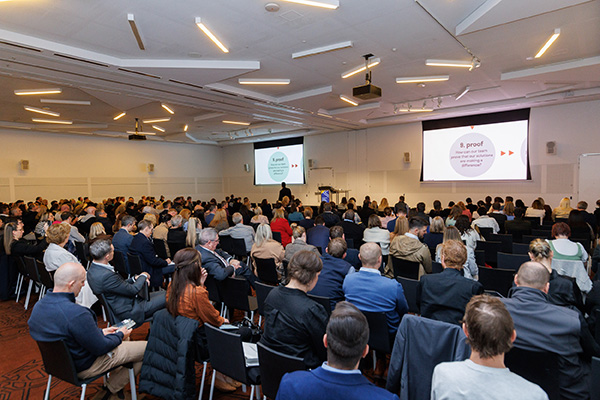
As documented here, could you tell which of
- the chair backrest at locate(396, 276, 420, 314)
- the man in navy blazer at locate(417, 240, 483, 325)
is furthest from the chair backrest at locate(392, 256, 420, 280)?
the man in navy blazer at locate(417, 240, 483, 325)

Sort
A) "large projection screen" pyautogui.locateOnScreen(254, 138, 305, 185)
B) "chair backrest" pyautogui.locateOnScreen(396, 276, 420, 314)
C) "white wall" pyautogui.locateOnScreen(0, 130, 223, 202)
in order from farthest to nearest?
"large projection screen" pyautogui.locateOnScreen(254, 138, 305, 185) < "white wall" pyautogui.locateOnScreen(0, 130, 223, 202) < "chair backrest" pyautogui.locateOnScreen(396, 276, 420, 314)

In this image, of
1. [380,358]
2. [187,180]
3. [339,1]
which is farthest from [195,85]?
[187,180]

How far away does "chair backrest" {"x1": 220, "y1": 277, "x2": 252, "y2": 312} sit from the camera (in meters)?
3.75

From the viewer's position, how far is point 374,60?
6.80m

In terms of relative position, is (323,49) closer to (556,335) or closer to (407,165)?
(556,335)

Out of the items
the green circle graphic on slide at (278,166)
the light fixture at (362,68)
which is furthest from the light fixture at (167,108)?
the green circle graphic on slide at (278,166)

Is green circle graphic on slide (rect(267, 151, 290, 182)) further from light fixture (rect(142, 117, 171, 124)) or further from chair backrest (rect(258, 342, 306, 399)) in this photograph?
chair backrest (rect(258, 342, 306, 399))

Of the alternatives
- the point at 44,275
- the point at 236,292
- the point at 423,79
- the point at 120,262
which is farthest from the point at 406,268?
the point at 423,79

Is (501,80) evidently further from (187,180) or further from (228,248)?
(187,180)

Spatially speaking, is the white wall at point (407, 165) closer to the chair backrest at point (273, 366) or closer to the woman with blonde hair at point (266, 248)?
the woman with blonde hair at point (266, 248)

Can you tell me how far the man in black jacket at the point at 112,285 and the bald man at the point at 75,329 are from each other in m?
0.73

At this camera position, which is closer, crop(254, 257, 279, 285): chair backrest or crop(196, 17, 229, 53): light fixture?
crop(254, 257, 279, 285): chair backrest

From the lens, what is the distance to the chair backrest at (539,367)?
1.88 metres

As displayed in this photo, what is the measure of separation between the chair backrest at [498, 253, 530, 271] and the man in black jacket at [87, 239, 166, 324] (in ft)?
14.8
